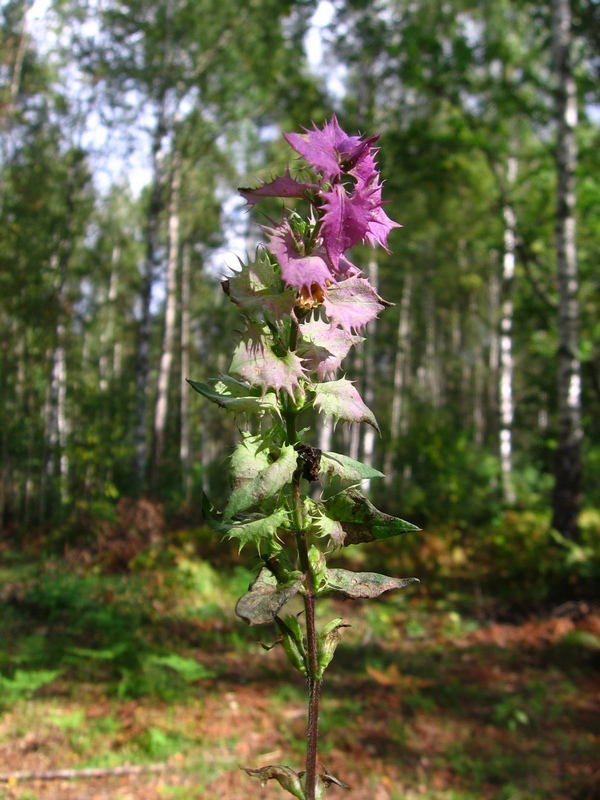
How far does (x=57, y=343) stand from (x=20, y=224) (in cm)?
257

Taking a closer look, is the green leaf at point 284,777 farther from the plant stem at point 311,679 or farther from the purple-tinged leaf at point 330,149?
the purple-tinged leaf at point 330,149

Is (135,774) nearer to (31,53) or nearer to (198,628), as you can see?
(198,628)

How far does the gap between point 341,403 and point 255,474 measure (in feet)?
0.50

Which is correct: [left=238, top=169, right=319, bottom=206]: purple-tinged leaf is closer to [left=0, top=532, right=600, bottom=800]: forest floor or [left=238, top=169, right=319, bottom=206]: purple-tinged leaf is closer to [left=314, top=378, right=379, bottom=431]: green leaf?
[left=314, top=378, right=379, bottom=431]: green leaf

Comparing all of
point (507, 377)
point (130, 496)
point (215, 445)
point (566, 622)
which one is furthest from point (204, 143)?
point (215, 445)

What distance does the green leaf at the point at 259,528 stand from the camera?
0.75m

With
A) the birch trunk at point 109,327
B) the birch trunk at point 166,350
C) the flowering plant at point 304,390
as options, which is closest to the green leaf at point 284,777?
the flowering plant at point 304,390

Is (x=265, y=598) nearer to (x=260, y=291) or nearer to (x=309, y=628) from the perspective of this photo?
(x=309, y=628)

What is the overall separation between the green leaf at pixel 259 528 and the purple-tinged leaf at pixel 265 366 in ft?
0.54

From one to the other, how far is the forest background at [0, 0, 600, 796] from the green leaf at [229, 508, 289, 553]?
5069 mm

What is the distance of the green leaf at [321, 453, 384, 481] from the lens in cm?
79

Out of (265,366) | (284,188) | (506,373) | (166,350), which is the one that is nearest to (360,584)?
(265,366)

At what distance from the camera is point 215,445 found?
91.3 ft

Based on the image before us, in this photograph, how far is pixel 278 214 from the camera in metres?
8.66
